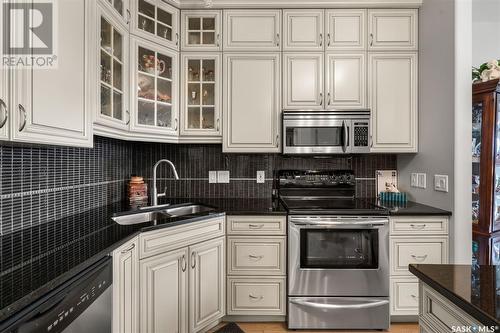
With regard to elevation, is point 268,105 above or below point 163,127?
above

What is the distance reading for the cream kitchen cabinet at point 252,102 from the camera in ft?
7.89

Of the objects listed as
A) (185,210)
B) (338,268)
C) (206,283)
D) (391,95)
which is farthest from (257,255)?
(391,95)

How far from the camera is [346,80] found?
242 centimetres

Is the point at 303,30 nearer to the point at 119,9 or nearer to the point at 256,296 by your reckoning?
the point at 119,9

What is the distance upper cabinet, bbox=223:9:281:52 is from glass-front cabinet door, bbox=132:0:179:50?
437mm

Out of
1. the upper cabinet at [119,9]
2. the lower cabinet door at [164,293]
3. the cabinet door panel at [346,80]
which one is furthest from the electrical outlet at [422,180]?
the upper cabinet at [119,9]

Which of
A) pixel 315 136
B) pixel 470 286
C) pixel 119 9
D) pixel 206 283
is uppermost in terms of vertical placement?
pixel 119 9

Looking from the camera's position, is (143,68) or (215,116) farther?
(215,116)

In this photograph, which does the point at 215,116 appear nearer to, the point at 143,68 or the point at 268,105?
the point at 268,105

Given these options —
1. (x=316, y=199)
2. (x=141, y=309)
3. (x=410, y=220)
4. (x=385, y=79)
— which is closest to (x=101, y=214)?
(x=141, y=309)

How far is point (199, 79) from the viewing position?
2.44m

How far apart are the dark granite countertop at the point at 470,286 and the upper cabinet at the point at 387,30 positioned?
2068 millimetres

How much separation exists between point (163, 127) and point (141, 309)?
136 cm

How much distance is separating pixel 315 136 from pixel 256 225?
2.99 feet
